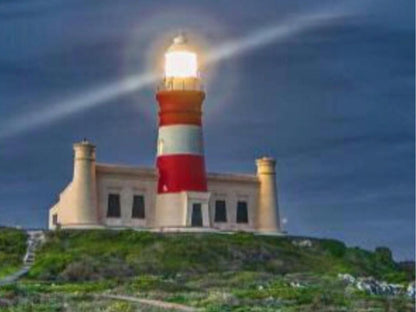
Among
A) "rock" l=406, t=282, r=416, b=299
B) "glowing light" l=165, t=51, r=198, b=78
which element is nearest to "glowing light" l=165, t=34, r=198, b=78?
"glowing light" l=165, t=51, r=198, b=78

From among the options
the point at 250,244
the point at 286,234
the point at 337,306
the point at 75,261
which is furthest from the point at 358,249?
the point at 337,306

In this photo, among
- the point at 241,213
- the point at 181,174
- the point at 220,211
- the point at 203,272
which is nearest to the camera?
the point at 203,272

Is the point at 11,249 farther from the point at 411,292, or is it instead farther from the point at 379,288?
the point at 411,292

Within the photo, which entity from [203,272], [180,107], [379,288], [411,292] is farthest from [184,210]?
[411,292]

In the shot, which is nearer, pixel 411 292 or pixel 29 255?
pixel 411 292

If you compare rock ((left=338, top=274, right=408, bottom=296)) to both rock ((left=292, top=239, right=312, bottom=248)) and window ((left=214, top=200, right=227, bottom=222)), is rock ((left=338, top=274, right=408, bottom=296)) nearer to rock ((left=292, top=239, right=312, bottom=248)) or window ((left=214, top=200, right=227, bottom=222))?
rock ((left=292, top=239, right=312, bottom=248))

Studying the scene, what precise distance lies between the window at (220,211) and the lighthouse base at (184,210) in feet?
6.19

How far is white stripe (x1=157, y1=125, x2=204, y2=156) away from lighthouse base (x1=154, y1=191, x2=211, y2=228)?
2.43 m

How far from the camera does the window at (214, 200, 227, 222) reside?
2554 inches

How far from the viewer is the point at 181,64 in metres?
65.6

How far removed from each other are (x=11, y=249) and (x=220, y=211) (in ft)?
47.1

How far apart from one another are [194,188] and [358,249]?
1048 centimetres

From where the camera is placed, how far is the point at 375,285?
4278 centimetres

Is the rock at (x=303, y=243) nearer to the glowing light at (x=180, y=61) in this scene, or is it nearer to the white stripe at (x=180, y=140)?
the white stripe at (x=180, y=140)
